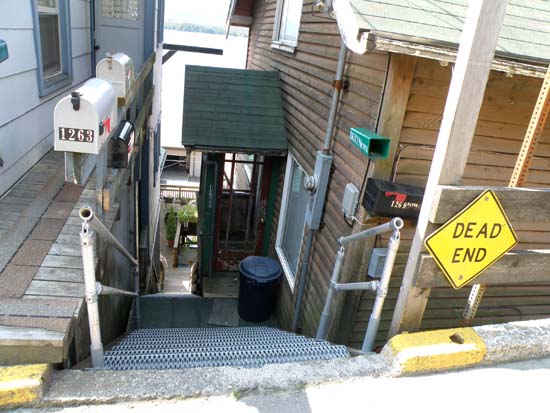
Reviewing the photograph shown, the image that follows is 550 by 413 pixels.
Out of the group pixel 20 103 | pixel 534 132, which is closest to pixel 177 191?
pixel 20 103

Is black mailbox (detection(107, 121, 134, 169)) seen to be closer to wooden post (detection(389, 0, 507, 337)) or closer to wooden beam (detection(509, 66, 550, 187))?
wooden post (detection(389, 0, 507, 337))

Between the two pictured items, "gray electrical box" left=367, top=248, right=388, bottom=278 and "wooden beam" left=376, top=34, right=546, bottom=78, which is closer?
"wooden beam" left=376, top=34, right=546, bottom=78

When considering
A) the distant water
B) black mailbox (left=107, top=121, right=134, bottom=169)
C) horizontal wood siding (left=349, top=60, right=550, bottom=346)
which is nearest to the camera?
horizontal wood siding (left=349, top=60, right=550, bottom=346)

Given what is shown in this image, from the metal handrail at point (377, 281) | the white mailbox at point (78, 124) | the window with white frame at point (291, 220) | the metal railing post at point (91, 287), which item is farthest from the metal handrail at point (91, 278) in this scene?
the window with white frame at point (291, 220)

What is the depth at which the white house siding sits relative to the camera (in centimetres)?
361

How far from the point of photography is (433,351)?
2479 millimetres

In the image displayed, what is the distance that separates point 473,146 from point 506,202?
4.27 feet

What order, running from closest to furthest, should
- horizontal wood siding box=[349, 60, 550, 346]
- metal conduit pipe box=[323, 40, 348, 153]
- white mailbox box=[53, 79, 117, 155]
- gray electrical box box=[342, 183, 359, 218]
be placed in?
white mailbox box=[53, 79, 117, 155]
horizontal wood siding box=[349, 60, 550, 346]
gray electrical box box=[342, 183, 359, 218]
metal conduit pipe box=[323, 40, 348, 153]

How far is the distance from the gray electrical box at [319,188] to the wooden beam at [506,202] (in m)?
2.17

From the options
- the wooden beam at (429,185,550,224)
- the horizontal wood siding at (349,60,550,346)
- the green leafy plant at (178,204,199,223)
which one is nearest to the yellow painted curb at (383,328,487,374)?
the wooden beam at (429,185,550,224)

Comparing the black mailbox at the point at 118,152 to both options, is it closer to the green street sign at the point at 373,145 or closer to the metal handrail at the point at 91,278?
the metal handrail at the point at 91,278

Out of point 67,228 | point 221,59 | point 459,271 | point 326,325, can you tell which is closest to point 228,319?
point 326,325

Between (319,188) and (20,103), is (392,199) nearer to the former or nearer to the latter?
(319,188)

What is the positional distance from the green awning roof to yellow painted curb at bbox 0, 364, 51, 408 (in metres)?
3.96
